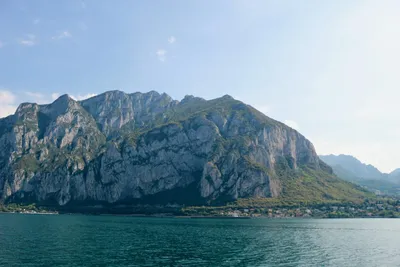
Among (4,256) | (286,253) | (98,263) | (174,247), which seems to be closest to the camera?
(98,263)

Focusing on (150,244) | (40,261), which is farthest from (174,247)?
(40,261)

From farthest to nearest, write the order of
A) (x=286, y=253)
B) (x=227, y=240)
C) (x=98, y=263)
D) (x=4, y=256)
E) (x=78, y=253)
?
(x=227, y=240) → (x=286, y=253) → (x=78, y=253) → (x=4, y=256) → (x=98, y=263)

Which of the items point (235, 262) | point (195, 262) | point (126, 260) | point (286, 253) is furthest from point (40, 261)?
point (286, 253)

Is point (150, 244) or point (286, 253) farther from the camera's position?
point (150, 244)

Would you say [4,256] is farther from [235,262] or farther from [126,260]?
[235,262]

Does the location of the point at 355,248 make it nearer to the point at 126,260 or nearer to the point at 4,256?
the point at 126,260

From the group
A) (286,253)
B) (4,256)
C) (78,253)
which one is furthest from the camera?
(286,253)

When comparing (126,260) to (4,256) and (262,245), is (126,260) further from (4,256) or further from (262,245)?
(262,245)

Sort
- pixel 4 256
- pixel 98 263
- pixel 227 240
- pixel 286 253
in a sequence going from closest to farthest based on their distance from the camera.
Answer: pixel 98 263, pixel 4 256, pixel 286 253, pixel 227 240

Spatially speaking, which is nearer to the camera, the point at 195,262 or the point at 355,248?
the point at 195,262
